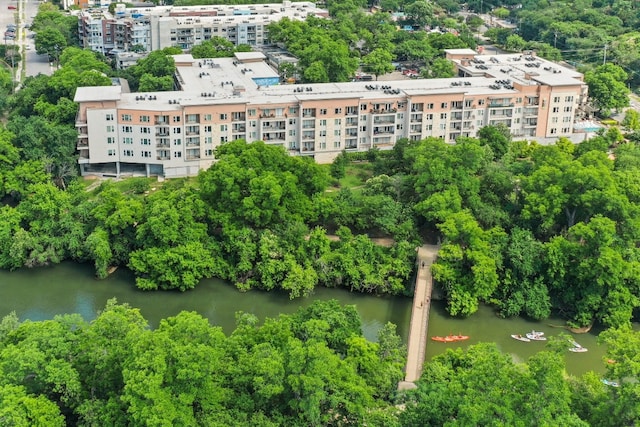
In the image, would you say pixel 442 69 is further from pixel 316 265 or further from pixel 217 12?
pixel 316 265

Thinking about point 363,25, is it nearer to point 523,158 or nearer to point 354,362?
point 523,158

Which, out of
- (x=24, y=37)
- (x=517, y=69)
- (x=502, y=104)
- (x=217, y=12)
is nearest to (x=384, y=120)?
(x=502, y=104)

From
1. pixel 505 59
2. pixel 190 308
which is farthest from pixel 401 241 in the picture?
pixel 505 59

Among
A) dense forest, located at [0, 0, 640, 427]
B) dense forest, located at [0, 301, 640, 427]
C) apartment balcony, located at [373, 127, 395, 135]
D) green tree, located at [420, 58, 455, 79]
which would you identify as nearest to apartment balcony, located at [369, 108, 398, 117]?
apartment balcony, located at [373, 127, 395, 135]

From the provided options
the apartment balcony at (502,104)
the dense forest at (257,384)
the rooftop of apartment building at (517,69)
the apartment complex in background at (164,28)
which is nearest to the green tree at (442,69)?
the rooftop of apartment building at (517,69)

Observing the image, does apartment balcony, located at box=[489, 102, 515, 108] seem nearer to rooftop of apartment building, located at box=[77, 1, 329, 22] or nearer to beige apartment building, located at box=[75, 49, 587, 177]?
beige apartment building, located at box=[75, 49, 587, 177]

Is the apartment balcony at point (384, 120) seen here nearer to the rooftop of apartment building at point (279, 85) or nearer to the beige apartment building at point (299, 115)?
the beige apartment building at point (299, 115)

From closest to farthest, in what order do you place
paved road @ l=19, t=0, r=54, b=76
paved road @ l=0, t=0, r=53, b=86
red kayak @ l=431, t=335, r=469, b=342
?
red kayak @ l=431, t=335, r=469, b=342 → paved road @ l=19, t=0, r=54, b=76 → paved road @ l=0, t=0, r=53, b=86
